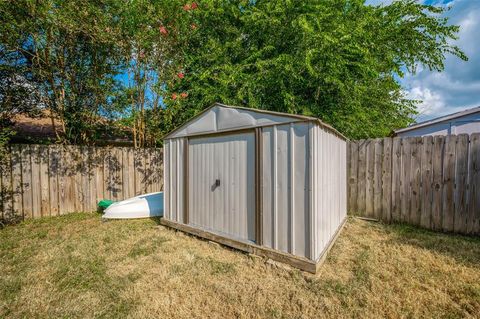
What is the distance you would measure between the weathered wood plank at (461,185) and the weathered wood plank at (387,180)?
93 centimetres

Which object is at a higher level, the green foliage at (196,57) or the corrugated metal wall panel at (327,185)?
the green foliage at (196,57)

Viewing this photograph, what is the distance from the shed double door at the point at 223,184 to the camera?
314 cm

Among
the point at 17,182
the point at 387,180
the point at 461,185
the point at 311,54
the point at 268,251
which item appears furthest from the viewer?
the point at 311,54

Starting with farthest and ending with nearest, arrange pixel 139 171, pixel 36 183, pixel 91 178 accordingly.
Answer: pixel 139 171 → pixel 91 178 → pixel 36 183

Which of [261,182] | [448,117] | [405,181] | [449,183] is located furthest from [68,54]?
[448,117]

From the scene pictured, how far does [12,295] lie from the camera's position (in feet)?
7.49

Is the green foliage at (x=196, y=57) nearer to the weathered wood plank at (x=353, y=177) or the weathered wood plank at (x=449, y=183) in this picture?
the weathered wood plank at (x=353, y=177)

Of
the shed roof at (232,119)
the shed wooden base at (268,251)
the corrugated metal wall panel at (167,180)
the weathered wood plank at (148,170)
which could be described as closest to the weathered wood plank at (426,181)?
the shed wooden base at (268,251)

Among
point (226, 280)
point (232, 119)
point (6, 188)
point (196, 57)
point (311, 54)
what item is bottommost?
point (226, 280)

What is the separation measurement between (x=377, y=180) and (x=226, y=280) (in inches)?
145

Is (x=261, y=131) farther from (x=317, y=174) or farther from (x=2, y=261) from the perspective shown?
(x=2, y=261)

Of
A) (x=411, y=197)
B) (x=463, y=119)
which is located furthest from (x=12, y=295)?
(x=463, y=119)

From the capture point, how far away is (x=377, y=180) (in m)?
4.51

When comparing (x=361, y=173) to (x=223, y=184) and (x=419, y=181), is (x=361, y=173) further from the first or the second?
(x=223, y=184)
